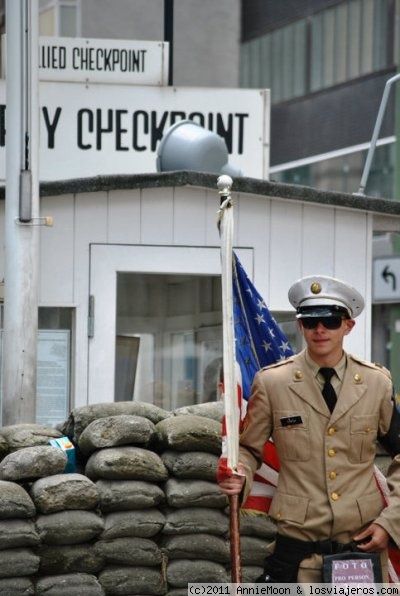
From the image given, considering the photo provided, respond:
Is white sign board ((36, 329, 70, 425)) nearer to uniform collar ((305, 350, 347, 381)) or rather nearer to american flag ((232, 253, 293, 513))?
american flag ((232, 253, 293, 513))

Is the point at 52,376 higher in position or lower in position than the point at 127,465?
higher

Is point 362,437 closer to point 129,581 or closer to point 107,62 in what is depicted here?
point 129,581

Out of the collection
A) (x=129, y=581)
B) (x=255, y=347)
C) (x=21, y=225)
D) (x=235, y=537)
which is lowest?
(x=129, y=581)

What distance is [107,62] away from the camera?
1495cm

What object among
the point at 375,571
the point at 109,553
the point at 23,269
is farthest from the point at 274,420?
the point at 23,269

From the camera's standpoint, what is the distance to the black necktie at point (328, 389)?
5.96 m

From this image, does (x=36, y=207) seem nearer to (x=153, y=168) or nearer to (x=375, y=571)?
(x=153, y=168)

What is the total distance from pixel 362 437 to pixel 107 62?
9.56m

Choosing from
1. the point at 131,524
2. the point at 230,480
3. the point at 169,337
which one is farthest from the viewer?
the point at 169,337

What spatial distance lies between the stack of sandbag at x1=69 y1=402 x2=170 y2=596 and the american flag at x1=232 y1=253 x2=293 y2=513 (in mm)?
1650

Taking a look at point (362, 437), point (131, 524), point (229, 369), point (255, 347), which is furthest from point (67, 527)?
point (362, 437)

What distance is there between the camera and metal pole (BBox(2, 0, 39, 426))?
10164 millimetres

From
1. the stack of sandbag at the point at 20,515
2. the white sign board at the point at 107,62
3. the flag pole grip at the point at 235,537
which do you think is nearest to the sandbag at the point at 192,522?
the stack of sandbag at the point at 20,515

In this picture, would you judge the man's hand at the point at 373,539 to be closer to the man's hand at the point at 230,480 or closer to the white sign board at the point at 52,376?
the man's hand at the point at 230,480
